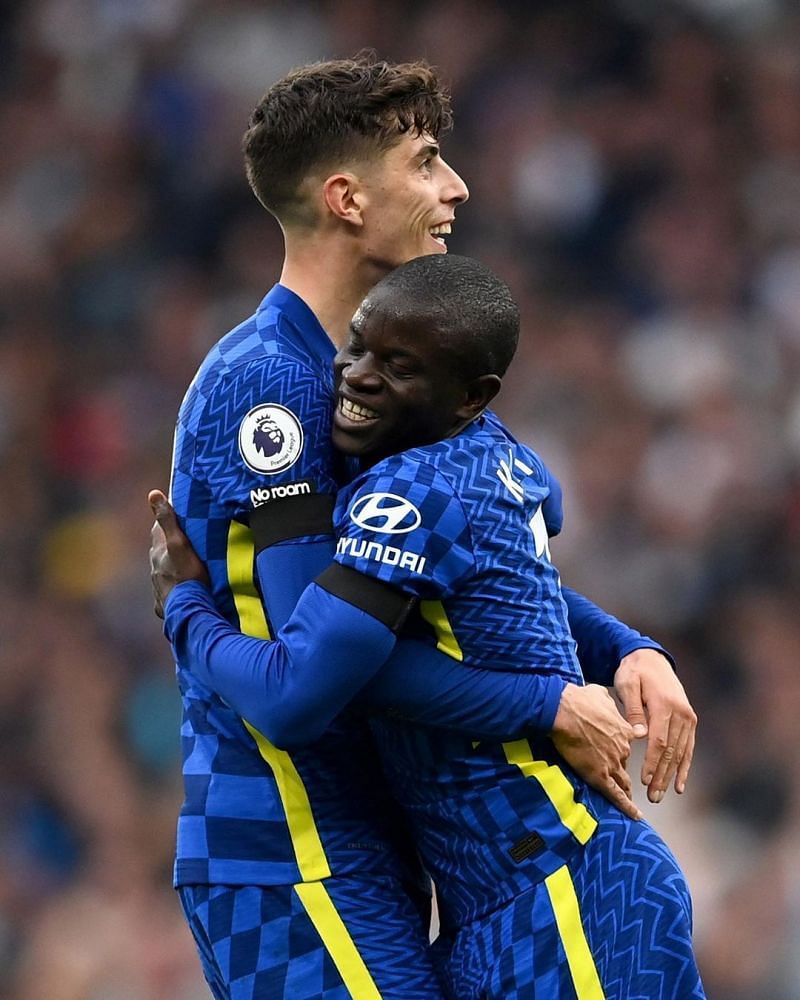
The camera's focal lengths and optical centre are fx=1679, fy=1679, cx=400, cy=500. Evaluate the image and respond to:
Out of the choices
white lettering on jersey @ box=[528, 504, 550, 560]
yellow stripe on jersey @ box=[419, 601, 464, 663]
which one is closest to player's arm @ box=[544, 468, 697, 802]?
white lettering on jersey @ box=[528, 504, 550, 560]

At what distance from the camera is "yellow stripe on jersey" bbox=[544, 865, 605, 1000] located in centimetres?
240

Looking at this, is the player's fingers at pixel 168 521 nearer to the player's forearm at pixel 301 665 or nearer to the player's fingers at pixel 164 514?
the player's fingers at pixel 164 514

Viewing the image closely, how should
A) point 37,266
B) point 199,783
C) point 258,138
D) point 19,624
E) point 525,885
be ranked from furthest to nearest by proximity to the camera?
point 37,266 < point 19,624 < point 258,138 < point 199,783 < point 525,885

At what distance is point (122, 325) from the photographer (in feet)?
21.7

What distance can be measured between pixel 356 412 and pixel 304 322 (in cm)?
33

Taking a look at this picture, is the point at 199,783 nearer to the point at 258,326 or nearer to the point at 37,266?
the point at 258,326

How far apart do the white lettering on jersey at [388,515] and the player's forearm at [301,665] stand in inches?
4.5

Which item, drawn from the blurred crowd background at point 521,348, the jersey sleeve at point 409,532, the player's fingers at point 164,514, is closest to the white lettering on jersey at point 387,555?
the jersey sleeve at point 409,532

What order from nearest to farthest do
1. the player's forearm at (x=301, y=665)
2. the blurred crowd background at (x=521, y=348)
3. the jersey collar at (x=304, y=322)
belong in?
the player's forearm at (x=301, y=665)
the jersey collar at (x=304, y=322)
the blurred crowd background at (x=521, y=348)

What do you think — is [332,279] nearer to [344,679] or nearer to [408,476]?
[408,476]

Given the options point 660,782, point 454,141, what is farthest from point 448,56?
point 660,782

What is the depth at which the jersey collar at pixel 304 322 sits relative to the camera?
276cm

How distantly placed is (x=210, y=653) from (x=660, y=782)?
30.5 inches

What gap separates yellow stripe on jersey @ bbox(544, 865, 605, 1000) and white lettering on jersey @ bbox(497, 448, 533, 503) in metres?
0.56
